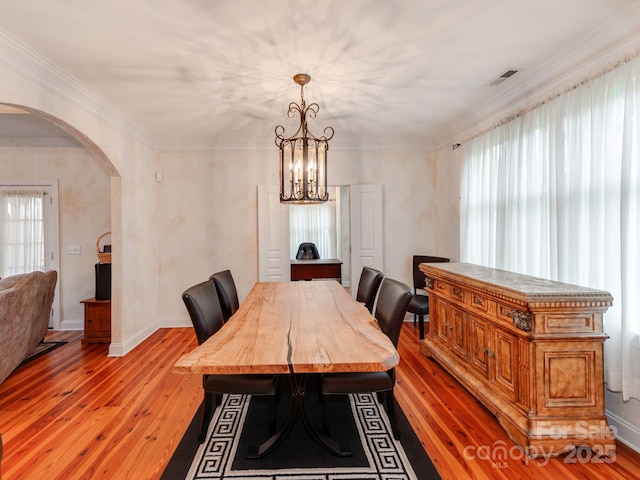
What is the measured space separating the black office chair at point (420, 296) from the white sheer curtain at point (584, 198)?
35.3 inches

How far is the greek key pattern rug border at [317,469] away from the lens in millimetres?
1831

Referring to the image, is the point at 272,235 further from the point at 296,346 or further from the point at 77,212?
the point at 296,346

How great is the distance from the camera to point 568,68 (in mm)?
2475

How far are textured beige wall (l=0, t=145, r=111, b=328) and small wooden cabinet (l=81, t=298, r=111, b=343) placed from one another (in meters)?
0.80

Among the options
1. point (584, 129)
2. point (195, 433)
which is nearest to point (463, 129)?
point (584, 129)

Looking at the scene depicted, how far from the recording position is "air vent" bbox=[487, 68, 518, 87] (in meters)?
2.73

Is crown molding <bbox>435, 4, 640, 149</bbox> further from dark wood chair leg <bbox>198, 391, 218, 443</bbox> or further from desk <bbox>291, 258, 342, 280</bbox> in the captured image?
dark wood chair leg <bbox>198, 391, 218, 443</bbox>

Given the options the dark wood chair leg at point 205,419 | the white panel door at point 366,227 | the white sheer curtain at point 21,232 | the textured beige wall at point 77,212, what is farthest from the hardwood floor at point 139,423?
the white sheer curtain at point 21,232

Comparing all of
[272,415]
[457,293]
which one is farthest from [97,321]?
[457,293]

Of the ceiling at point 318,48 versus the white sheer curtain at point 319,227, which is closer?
the ceiling at point 318,48

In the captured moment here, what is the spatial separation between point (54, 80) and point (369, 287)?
10.00ft

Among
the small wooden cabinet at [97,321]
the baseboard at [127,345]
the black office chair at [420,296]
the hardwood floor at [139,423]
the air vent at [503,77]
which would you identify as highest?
the air vent at [503,77]

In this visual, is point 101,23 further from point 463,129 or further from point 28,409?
point 463,129

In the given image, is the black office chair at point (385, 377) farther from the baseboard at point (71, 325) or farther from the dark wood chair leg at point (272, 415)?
the baseboard at point (71, 325)
